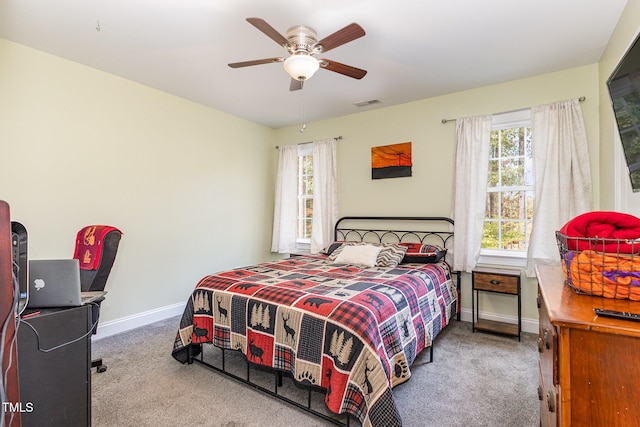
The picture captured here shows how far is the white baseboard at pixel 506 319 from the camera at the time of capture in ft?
10.5

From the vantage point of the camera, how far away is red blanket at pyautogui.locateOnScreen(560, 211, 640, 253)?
973 mm

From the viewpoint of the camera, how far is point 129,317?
3.35m

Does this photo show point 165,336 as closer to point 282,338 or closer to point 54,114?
point 282,338

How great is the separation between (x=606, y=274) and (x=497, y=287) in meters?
2.42

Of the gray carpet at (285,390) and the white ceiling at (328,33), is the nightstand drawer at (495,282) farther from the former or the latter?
the white ceiling at (328,33)

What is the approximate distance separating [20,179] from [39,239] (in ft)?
1.73

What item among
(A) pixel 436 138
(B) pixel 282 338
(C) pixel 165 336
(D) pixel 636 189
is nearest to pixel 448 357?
(B) pixel 282 338

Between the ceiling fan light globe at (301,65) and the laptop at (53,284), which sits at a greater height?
the ceiling fan light globe at (301,65)

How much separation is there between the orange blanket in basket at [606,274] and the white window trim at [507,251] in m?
2.64

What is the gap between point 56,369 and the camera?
1.16 meters

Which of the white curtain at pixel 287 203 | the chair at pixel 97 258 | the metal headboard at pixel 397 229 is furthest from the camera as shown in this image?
the white curtain at pixel 287 203

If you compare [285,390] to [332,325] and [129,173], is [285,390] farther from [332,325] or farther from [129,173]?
[129,173]

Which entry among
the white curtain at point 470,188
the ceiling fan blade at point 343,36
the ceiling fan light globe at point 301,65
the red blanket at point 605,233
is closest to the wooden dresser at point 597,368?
the red blanket at point 605,233

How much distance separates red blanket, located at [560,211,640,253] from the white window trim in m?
2.51
